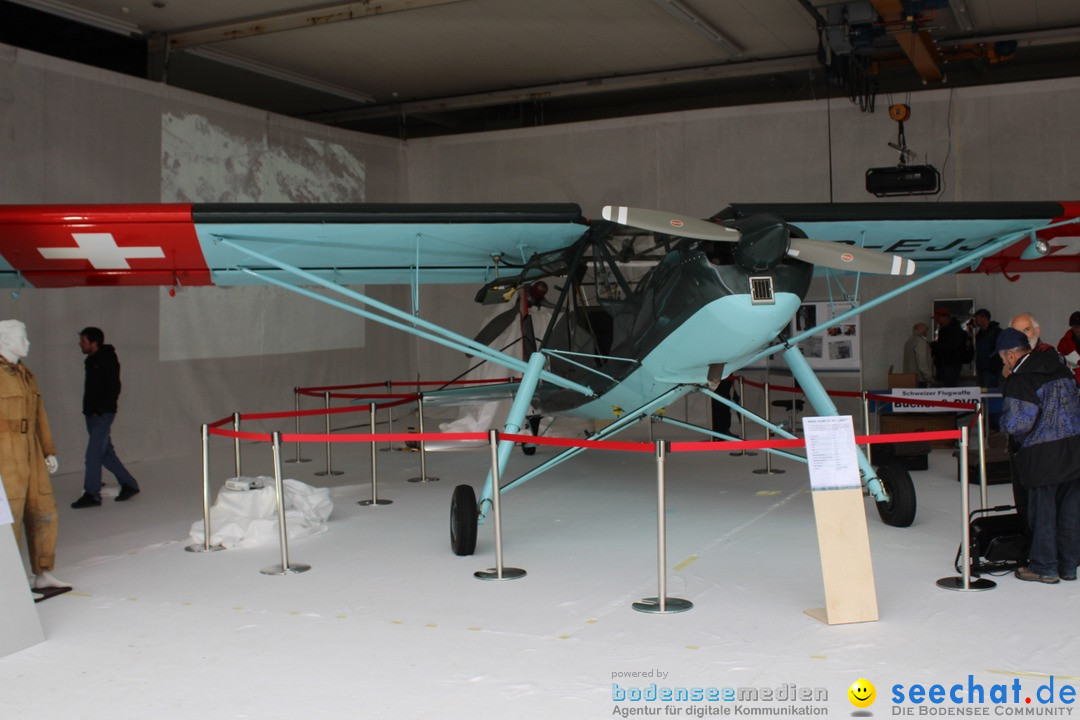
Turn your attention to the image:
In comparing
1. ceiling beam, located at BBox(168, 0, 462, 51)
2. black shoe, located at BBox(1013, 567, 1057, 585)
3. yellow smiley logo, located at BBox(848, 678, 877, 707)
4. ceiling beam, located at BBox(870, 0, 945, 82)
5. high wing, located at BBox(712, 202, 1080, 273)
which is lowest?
yellow smiley logo, located at BBox(848, 678, 877, 707)

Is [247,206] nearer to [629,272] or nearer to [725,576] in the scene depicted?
[629,272]

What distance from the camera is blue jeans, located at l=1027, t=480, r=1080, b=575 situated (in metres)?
4.89

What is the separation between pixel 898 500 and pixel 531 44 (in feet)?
28.4

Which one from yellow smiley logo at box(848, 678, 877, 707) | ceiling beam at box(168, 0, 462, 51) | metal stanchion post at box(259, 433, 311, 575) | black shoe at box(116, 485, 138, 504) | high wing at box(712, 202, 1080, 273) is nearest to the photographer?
yellow smiley logo at box(848, 678, 877, 707)

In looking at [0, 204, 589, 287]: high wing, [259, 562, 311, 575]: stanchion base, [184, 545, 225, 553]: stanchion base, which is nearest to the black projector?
[0, 204, 589, 287]: high wing

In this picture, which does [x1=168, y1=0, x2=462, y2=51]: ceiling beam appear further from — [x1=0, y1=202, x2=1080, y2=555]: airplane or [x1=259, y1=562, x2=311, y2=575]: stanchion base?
[x1=259, y1=562, x2=311, y2=575]: stanchion base

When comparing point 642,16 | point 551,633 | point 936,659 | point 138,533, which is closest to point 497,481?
point 551,633

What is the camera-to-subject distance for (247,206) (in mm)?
6078

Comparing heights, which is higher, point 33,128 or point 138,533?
point 33,128

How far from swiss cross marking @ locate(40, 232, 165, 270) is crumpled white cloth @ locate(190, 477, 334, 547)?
1.77m

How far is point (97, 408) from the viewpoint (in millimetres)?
8242

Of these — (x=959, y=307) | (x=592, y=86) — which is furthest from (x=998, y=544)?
(x=592, y=86)

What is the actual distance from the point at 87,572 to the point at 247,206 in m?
2.48

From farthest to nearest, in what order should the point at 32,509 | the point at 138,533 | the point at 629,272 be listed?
1. the point at 629,272
2. the point at 138,533
3. the point at 32,509
